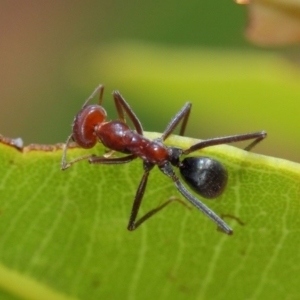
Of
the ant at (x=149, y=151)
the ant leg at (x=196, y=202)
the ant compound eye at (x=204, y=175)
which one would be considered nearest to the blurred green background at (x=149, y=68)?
the ant at (x=149, y=151)

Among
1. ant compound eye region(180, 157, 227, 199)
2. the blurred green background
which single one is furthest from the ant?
the blurred green background

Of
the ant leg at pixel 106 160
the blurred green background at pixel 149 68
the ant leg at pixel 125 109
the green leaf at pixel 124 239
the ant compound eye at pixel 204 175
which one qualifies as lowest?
the green leaf at pixel 124 239

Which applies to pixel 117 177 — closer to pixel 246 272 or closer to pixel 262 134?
pixel 246 272

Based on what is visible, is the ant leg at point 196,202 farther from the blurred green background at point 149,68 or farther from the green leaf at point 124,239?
the blurred green background at point 149,68

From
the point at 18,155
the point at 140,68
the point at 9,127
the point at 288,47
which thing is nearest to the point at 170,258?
the point at 18,155

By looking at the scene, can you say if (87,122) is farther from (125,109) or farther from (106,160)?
(106,160)

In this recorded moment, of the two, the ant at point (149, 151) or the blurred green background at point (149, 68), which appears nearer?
the ant at point (149, 151)

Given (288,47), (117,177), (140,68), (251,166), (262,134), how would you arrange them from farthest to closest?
Result: (140,68)
(262,134)
(288,47)
(117,177)
(251,166)
